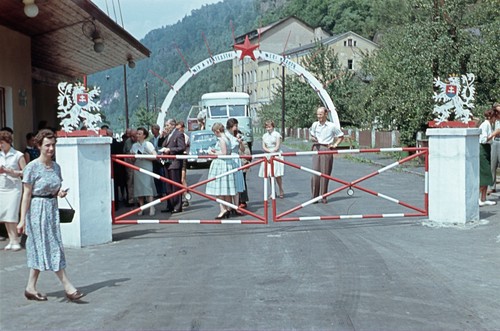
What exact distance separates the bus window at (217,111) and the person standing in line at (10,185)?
28.3m

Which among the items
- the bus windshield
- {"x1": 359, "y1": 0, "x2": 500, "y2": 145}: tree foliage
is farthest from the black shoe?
the bus windshield

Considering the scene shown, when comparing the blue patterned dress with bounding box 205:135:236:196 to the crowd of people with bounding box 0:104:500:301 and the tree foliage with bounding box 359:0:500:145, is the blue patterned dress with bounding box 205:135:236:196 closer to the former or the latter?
the crowd of people with bounding box 0:104:500:301

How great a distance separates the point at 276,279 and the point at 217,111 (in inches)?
1219

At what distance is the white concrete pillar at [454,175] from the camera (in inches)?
458

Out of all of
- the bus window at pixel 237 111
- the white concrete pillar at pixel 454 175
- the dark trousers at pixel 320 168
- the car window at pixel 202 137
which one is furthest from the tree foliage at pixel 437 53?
the white concrete pillar at pixel 454 175

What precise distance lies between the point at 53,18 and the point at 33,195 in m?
8.31

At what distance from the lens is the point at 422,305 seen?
6766 mm

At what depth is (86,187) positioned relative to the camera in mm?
10367

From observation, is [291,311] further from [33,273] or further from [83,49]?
[83,49]

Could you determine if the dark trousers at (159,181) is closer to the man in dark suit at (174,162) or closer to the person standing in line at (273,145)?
the man in dark suit at (174,162)

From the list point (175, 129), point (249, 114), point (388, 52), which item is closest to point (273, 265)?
point (175, 129)

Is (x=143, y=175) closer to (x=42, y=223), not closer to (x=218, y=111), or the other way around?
(x=42, y=223)

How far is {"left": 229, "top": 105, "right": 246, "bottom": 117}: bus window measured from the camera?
38.5m

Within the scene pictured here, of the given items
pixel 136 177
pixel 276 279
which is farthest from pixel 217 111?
pixel 276 279
